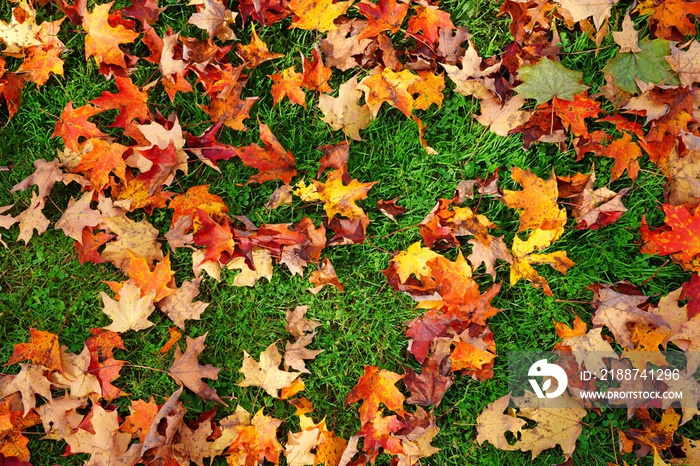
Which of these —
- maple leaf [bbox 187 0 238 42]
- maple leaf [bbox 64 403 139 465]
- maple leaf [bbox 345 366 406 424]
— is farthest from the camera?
maple leaf [bbox 187 0 238 42]

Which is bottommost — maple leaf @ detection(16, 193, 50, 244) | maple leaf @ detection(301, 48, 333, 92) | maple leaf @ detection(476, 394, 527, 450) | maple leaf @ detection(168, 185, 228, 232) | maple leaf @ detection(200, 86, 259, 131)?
maple leaf @ detection(476, 394, 527, 450)

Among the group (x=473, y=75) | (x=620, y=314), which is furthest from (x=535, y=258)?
(x=473, y=75)

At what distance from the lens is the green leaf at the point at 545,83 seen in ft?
8.66

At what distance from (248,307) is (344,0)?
1.48 metres

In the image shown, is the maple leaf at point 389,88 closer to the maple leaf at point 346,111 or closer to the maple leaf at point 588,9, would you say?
the maple leaf at point 346,111

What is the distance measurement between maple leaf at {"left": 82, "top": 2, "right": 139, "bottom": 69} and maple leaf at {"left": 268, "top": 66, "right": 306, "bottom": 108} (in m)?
0.65

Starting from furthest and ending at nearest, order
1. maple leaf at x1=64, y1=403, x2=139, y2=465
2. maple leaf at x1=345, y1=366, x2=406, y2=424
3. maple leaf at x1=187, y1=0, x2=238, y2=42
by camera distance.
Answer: maple leaf at x1=187, y1=0, x2=238, y2=42
maple leaf at x1=345, y1=366, x2=406, y2=424
maple leaf at x1=64, y1=403, x2=139, y2=465

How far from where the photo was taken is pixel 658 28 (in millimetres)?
2691

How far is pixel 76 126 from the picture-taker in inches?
108

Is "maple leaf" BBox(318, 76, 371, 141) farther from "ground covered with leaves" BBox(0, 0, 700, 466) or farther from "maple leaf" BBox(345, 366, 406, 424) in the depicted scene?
"maple leaf" BBox(345, 366, 406, 424)

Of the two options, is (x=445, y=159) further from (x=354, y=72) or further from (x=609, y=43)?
(x=609, y=43)

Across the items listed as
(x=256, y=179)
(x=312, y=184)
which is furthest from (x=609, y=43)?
(x=256, y=179)

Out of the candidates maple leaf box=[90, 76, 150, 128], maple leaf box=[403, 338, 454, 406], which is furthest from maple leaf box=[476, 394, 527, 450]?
maple leaf box=[90, 76, 150, 128]

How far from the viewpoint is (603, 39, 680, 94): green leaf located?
2.64m
